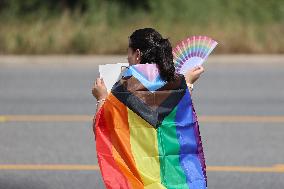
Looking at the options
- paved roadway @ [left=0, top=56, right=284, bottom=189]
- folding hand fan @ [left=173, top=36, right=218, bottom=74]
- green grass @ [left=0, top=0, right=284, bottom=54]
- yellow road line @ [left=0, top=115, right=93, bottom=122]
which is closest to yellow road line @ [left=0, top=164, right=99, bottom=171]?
paved roadway @ [left=0, top=56, right=284, bottom=189]

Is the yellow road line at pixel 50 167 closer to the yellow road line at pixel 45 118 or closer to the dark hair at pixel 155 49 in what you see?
the yellow road line at pixel 45 118

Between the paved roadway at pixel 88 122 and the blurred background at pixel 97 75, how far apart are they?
11mm

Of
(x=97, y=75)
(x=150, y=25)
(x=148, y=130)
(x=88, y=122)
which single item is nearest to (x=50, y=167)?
(x=88, y=122)

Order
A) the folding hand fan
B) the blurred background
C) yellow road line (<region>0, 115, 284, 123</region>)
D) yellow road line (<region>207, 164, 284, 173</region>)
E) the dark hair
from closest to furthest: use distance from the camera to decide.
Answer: the dark hair → the folding hand fan → yellow road line (<region>207, 164, 284, 173</region>) → the blurred background → yellow road line (<region>0, 115, 284, 123</region>)

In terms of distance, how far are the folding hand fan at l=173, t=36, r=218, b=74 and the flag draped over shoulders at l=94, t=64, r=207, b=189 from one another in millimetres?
223

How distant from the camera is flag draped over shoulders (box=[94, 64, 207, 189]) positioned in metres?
4.68

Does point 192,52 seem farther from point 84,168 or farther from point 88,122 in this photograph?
point 88,122

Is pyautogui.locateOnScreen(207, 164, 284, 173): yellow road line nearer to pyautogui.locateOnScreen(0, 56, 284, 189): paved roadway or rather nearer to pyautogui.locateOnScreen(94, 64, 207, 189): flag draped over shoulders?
pyautogui.locateOnScreen(0, 56, 284, 189): paved roadway

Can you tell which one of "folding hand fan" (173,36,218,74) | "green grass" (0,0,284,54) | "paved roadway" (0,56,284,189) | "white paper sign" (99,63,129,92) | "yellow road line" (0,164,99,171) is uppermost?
"green grass" (0,0,284,54)

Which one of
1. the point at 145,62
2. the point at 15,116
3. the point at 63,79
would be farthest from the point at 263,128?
the point at 145,62

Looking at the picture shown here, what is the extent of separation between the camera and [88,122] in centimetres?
1100

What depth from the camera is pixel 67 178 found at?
27.5ft

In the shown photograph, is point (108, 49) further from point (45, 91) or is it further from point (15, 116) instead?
point (15, 116)

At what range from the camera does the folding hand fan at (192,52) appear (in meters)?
4.95
